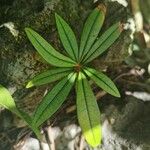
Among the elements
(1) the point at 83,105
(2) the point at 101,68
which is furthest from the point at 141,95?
(1) the point at 83,105

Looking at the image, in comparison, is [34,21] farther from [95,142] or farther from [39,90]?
[95,142]

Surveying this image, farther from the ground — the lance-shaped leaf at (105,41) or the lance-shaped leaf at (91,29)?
the lance-shaped leaf at (91,29)

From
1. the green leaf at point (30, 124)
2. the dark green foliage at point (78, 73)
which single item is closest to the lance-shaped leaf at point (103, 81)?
the dark green foliage at point (78, 73)

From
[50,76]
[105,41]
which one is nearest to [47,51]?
[50,76]

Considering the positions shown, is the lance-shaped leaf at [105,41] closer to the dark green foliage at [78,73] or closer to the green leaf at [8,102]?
the dark green foliage at [78,73]

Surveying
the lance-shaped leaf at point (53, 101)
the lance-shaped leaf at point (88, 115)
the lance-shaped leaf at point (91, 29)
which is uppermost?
the lance-shaped leaf at point (91, 29)

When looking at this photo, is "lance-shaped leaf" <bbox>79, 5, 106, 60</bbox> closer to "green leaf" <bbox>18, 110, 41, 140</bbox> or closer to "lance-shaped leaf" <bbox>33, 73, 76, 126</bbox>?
"lance-shaped leaf" <bbox>33, 73, 76, 126</bbox>
